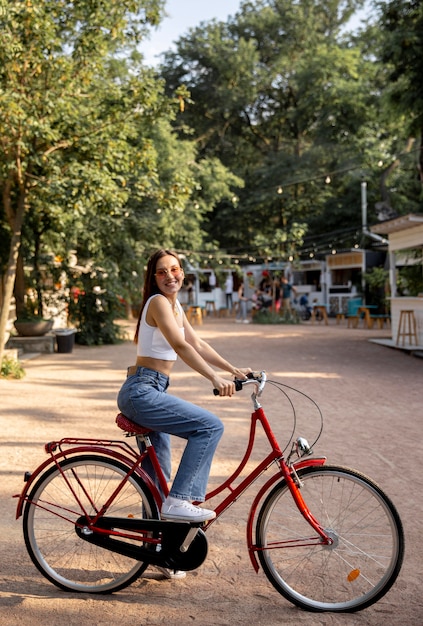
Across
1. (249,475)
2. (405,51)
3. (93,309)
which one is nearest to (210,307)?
(93,309)

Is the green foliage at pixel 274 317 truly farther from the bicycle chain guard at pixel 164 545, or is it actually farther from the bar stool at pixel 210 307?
the bicycle chain guard at pixel 164 545

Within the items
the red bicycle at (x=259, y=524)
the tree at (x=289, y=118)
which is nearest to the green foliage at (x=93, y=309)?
the tree at (x=289, y=118)

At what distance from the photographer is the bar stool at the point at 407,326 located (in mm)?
17159

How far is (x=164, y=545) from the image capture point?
346cm

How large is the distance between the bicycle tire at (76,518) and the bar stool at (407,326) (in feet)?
46.3

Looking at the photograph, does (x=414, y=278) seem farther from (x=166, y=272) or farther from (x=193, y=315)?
(x=166, y=272)

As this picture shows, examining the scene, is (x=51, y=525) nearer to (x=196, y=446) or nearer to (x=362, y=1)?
(x=196, y=446)

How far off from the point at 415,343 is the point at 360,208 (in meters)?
20.6

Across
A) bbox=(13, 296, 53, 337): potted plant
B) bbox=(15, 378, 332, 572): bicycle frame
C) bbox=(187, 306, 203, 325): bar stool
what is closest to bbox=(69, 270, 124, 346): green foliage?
bbox=(13, 296, 53, 337): potted plant

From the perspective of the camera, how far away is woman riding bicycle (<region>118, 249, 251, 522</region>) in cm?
337

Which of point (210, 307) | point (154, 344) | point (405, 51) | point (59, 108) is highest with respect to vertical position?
point (405, 51)

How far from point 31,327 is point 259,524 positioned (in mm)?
14303

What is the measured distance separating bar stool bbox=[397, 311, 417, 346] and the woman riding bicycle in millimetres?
14226

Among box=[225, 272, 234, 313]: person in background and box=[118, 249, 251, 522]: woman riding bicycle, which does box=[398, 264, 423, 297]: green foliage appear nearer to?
box=[118, 249, 251, 522]: woman riding bicycle
